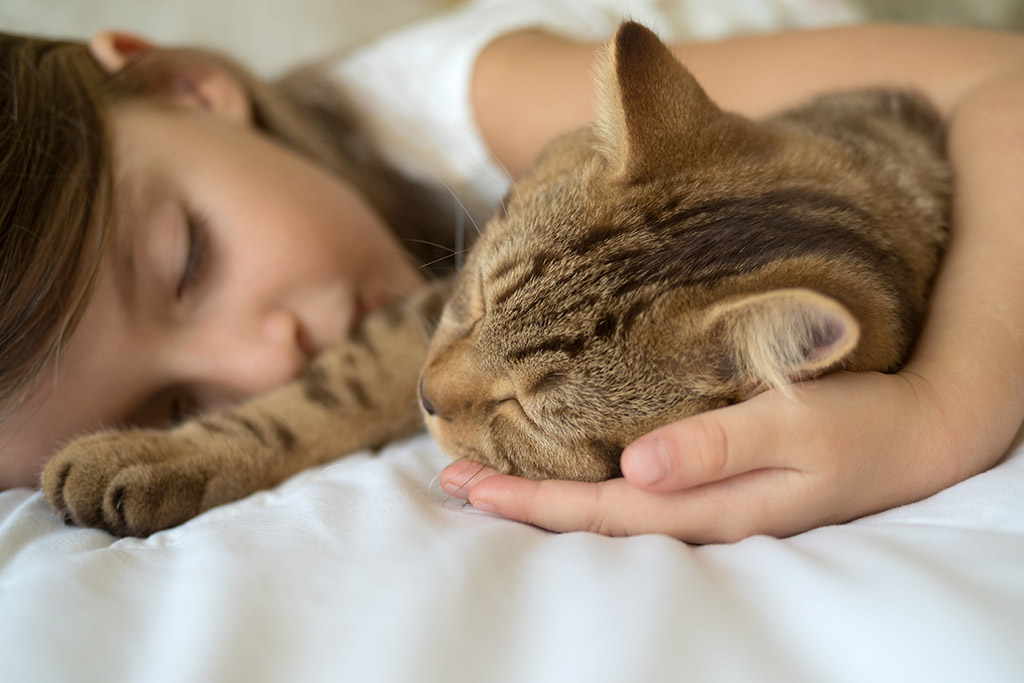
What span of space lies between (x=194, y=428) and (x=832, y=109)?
53.8 inches

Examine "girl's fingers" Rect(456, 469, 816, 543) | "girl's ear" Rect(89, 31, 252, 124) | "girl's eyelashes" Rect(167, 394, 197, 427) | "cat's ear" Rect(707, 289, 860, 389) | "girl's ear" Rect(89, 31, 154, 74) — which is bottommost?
"girl's eyelashes" Rect(167, 394, 197, 427)

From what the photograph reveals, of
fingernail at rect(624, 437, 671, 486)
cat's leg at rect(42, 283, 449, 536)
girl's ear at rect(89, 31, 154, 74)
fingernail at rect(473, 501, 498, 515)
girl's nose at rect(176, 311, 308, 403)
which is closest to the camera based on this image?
fingernail at rect(624, 437, 671, 486)

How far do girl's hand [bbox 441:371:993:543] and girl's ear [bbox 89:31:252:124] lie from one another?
1.28m

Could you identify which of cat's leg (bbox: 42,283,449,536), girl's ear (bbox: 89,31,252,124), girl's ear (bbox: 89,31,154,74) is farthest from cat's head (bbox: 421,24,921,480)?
girl's ear (bbox: 89,31,154,74)

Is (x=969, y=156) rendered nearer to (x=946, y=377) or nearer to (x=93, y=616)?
(x=946, y=377)

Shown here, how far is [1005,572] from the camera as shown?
1.93 feet

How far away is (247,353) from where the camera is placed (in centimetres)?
119

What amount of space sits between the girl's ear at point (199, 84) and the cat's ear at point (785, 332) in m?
1.35

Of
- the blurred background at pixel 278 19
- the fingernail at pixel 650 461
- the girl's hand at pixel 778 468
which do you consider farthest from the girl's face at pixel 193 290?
the blurred background at pixel 278 19

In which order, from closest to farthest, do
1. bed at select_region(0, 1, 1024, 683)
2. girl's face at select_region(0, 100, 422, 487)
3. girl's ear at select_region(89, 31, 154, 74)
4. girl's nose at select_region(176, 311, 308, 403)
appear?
bed at select_region(0, 1, 1024, 683)
girl's face at select_region(0, 100, 422, 487)
girl's nose at select_region(176, 311, 308, 403)
girl's ear at select_region(89, 31, 154, 74)

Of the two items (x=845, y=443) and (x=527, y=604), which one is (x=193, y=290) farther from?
(x=845, y=443)

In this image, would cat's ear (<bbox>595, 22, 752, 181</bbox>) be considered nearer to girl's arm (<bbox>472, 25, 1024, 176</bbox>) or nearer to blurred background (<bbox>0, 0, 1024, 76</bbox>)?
girl's arm (<bbox>472, 25, 1024, 176</bbox>)

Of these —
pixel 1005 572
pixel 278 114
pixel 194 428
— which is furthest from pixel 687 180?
pixel 278 114

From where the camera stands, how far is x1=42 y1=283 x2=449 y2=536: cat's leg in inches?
35.7
